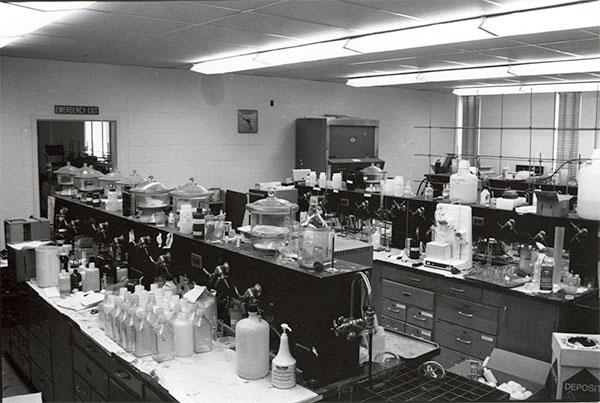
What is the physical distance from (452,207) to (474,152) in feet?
22.6

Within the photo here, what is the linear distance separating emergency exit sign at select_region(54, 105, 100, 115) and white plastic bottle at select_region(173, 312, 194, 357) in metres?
4.59

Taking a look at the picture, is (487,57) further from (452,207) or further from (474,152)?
(474,152)

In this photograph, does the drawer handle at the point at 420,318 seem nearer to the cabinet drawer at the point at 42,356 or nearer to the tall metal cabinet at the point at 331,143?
the cabinet drawer at the point at 42,356

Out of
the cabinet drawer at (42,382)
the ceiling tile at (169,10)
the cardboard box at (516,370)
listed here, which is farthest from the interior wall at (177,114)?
the cardboard box at (516,370)

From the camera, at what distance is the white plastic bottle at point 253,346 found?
241cm

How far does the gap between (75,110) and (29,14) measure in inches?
115

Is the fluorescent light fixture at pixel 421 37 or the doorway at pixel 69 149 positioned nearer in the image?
the fluorescent light fixture at pixel 421 37

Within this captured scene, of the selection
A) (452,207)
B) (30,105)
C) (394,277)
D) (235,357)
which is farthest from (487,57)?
(30,105)

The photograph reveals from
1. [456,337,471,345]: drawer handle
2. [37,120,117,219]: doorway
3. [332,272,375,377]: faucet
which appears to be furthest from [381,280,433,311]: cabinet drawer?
[37,120,117,219]: doorway

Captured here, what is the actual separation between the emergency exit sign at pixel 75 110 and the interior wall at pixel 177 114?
0.05 meters

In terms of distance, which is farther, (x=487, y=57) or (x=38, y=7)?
(x=487, y=57)

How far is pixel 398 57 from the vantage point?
595 centimetres

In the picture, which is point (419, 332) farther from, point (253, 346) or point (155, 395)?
point (155, 395)

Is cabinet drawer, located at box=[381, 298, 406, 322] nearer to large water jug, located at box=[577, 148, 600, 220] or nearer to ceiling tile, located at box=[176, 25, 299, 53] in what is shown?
large water jug, located at box=[577, 148, 600, 220]
